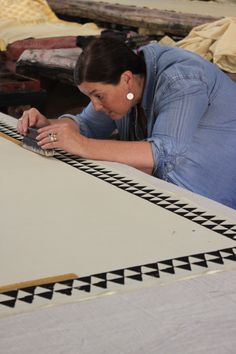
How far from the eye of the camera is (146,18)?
18.4 ft

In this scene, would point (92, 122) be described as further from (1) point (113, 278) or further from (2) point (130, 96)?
(1) point (113, 278)

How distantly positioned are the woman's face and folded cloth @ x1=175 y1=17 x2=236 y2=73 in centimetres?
175

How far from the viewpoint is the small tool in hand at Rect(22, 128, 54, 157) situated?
7.42 ft

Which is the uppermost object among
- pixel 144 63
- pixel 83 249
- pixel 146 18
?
pixel 144 63

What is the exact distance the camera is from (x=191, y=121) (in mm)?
2209

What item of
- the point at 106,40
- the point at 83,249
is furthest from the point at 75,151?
the point at 83,249

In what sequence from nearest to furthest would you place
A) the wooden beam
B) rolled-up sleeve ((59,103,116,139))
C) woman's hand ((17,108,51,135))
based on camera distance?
woman's hand ((17,108,51,135)), rolled-up sleeve ((59,103,116,139)), the wooden beam

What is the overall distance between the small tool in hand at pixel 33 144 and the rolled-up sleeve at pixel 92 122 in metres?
0.25

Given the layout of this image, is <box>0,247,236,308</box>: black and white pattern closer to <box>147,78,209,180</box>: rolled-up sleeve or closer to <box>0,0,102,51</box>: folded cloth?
<box>147,78,209,180</box>: rolled-up sleeve

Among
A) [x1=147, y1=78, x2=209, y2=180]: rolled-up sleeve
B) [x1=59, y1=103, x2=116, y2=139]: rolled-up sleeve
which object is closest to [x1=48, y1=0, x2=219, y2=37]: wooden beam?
[x1=59, y1=103, x2=116, y2=139]: rolled-up sleeve

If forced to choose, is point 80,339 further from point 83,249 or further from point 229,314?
point 83,249

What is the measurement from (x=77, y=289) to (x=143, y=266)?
16 centimetres

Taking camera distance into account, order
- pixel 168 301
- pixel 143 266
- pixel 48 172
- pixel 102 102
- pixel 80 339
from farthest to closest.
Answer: pixel 102 102 → pixel 48 172 → pixel 143 266 → pixel 168 301 → pixel 80 339

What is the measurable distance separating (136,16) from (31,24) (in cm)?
77
